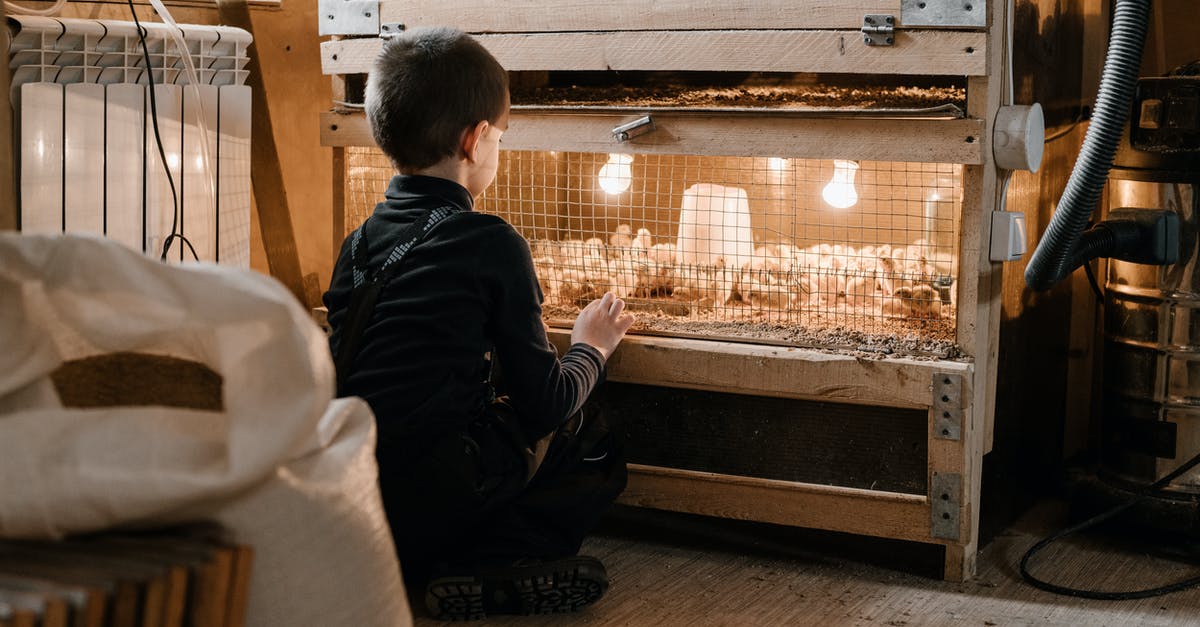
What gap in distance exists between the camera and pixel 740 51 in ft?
6.31

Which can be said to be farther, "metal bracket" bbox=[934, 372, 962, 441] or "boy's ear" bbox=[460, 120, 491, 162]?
"metal bracket" bbox=[934, 372, 962, 441]

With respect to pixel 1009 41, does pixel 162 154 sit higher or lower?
lower

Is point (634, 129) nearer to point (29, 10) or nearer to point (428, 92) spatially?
point (428, 92)

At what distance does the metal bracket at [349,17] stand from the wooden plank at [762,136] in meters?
0.33

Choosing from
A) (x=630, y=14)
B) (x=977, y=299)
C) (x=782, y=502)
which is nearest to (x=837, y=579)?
(x=782, y=502)

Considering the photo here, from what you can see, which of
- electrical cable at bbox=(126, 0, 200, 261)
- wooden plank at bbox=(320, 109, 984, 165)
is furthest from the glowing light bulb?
electrical cable at bbox=(126, 0, 200, 261)

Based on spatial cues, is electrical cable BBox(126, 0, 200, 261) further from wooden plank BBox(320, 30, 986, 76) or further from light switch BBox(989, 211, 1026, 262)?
light switch BBox(989, 211, 1026, 262)

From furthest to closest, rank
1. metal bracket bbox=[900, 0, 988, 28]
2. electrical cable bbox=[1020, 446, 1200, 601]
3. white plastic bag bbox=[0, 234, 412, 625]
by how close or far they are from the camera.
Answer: electrical cable bbox=[1020, 446, 1200, 601] < metal bracket bbox=[900, 0, 988, 28] < white plastic bag bbox=[0, 234, 412, 625]

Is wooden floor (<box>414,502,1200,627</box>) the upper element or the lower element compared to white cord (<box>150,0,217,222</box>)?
lower

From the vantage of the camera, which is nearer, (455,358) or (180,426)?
(180,426)

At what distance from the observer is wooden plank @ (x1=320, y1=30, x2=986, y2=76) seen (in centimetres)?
180

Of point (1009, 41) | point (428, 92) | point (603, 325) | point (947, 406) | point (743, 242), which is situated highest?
point (1009, 41)

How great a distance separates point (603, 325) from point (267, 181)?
3.14ft

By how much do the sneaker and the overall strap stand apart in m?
0.33
